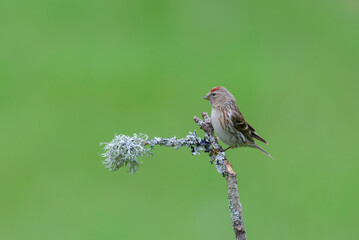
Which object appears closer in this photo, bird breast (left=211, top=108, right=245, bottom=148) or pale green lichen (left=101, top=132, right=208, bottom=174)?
pale green lichen (left=101, top=132, right=208, bottom=174)

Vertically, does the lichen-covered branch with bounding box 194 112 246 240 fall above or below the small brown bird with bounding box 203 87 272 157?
below

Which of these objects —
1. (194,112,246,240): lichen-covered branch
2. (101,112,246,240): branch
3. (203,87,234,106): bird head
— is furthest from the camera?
(203,87,234,106): bird head

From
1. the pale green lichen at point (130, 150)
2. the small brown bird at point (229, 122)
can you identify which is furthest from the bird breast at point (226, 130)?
the pale green lichen at point (130, 150)

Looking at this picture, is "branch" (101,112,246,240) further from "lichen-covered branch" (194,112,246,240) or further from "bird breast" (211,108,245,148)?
"bird breast" (211,108,245,148)

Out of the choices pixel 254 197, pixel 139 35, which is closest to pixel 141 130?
pixel 254 197

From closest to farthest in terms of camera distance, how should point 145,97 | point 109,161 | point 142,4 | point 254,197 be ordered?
point 109,161 < point 254,197 < point 145,97 < point 142,4

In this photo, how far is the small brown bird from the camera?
3385 mm

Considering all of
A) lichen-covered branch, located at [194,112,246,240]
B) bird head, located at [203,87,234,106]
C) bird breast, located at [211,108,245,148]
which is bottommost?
lichen-covered branch, located at [194,112,246,240]

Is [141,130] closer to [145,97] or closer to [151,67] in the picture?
[145,97]

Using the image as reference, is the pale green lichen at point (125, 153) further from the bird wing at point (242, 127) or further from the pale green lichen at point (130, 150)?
the bird wing at point (242, 127)

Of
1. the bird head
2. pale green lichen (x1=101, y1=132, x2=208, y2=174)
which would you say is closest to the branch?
pale green lichen (x1=101, y1=132, x2=208, y2=174)

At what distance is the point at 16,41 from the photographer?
1041 centimetres

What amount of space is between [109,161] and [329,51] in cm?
907

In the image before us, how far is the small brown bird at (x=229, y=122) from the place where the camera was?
338 centimetres
